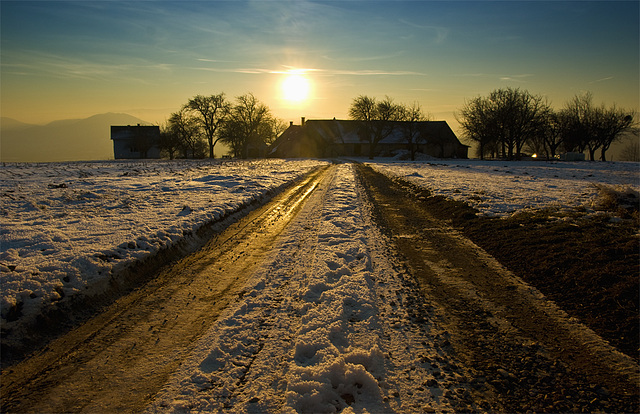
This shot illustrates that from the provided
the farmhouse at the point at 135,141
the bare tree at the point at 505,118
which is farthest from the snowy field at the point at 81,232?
the farmhouse at the point at 135,141

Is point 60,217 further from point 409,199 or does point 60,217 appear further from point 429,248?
point 409,199

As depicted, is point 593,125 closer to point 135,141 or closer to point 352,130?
point 352,130

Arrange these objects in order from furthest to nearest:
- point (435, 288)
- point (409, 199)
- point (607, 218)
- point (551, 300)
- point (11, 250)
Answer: point (409, 199) → point (607, 218) → point (11, 250) → point (435, 288) → point (551, 300)

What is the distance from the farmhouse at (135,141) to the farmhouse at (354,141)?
28.2 meters

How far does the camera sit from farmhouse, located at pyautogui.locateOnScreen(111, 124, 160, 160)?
7260cm

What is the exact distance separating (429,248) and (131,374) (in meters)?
4.92

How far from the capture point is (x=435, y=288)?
416 cm

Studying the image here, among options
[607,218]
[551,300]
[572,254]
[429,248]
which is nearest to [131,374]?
[551,300]

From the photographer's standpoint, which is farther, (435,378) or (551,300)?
(551,300)

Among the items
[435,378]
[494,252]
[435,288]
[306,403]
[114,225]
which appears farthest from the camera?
[114,225]

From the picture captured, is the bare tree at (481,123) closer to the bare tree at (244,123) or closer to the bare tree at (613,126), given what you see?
the bare tree at (613,126)

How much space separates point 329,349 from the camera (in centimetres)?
282

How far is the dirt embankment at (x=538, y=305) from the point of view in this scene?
2.42 m

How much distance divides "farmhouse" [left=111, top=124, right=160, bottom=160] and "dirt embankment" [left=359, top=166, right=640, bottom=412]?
259 feet
